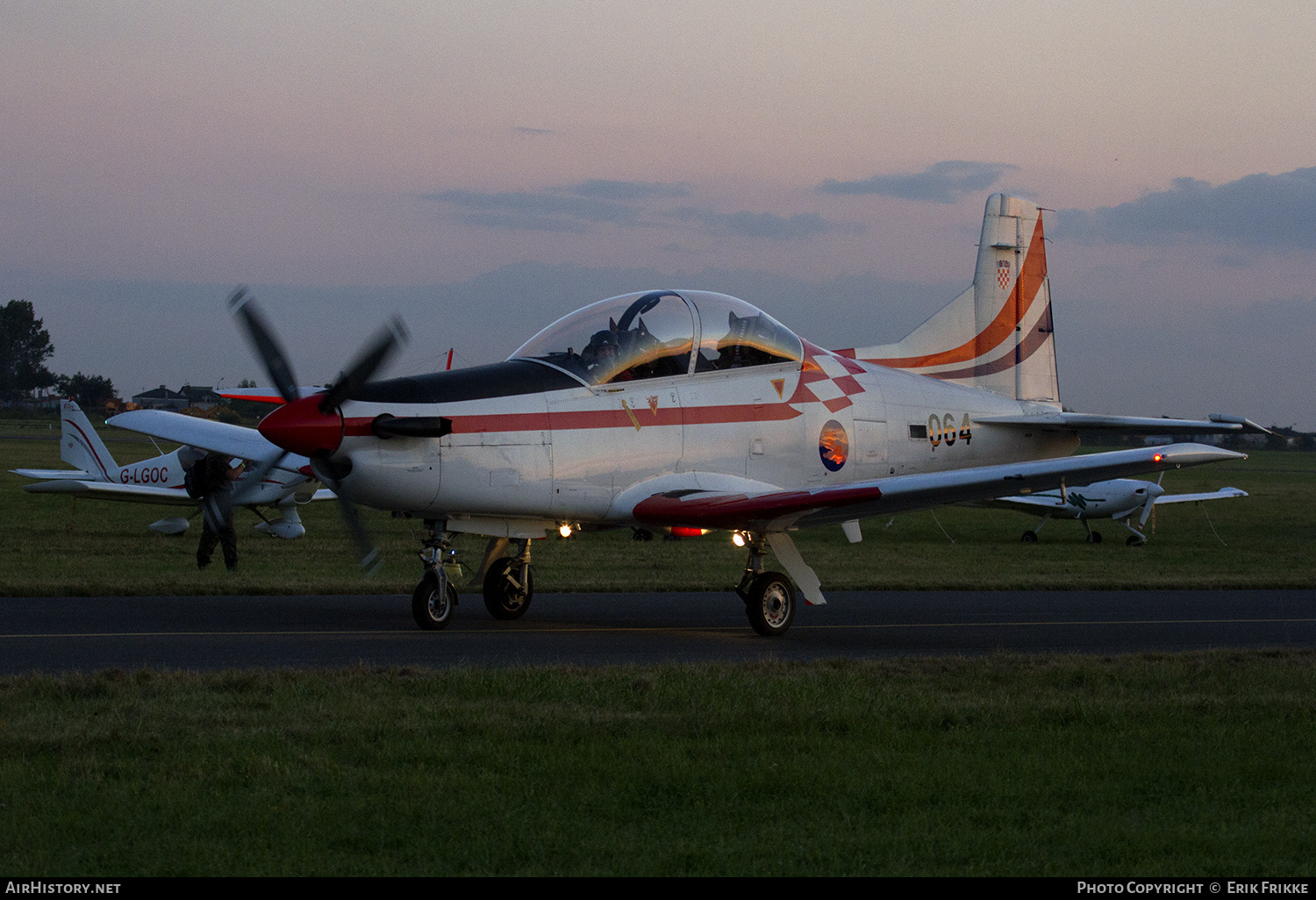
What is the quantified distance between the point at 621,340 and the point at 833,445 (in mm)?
2674

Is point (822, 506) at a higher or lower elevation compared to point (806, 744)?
higher

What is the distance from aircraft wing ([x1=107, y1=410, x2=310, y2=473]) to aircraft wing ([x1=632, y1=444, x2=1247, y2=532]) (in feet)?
15.4

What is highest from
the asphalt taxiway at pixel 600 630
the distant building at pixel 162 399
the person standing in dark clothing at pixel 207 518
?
the distant building at pixel 162 399

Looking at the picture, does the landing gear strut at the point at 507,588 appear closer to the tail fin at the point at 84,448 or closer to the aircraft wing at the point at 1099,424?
the aircraft wing at the point at 1099,424

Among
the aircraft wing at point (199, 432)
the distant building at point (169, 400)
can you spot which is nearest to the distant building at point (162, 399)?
the distant building at point (169, 400)

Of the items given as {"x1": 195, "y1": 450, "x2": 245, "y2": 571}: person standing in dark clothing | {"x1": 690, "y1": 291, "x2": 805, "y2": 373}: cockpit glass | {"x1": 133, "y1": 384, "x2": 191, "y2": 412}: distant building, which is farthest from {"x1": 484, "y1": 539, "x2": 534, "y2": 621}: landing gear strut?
{"x1": 133, "y1": 384, "x2": 191, "y2": 412}: distant building

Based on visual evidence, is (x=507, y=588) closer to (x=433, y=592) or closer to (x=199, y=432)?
(x=433, y=592)

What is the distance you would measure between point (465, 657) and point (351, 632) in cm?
193

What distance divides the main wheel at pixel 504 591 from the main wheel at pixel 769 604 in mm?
2226

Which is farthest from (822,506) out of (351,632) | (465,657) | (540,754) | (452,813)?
(452,813)

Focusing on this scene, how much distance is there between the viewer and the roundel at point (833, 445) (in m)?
12.4
